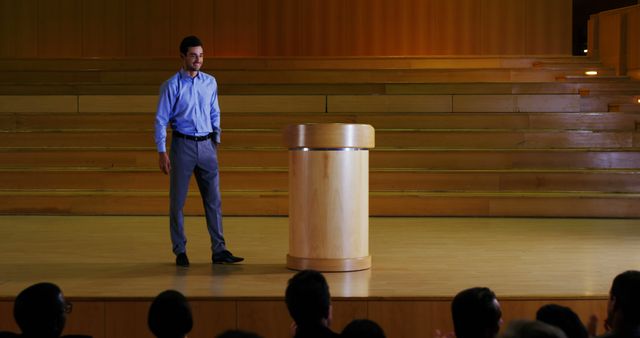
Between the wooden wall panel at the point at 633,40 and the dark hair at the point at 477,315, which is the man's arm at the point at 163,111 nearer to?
the dark hair at the point at 477,315

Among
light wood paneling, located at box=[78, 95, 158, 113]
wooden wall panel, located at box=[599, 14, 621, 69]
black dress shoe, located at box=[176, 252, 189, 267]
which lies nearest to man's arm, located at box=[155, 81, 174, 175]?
black dress shoe, located at box=[176, 252, 189, 267]

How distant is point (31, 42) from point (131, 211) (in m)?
4.02

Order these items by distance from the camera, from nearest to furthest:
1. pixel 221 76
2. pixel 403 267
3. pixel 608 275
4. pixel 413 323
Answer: pixel 413 323, pixel 608 275, pixel 403 267, pixel 221 76

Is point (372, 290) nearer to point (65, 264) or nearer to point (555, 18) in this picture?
point (65, 264)

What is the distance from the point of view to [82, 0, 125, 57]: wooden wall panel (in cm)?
875

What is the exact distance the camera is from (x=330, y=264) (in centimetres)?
328

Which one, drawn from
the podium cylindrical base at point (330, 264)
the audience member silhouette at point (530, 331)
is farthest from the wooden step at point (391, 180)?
the audience member silhouette at point (530, 331)

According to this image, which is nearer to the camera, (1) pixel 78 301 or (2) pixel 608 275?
(1) pixel 78 301

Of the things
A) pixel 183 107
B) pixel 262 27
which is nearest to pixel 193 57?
pixel 183 107

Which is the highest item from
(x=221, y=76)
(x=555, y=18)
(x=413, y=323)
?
(x=555, y=18)

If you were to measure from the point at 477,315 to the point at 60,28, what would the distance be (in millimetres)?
7684

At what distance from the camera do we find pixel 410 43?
873cm

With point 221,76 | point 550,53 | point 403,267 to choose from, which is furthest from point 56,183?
point 550,53

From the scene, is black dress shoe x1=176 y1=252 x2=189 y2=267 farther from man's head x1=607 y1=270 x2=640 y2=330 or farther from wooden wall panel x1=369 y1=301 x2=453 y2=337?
man's head x1=607 y1=270 x2=640 y2=330
